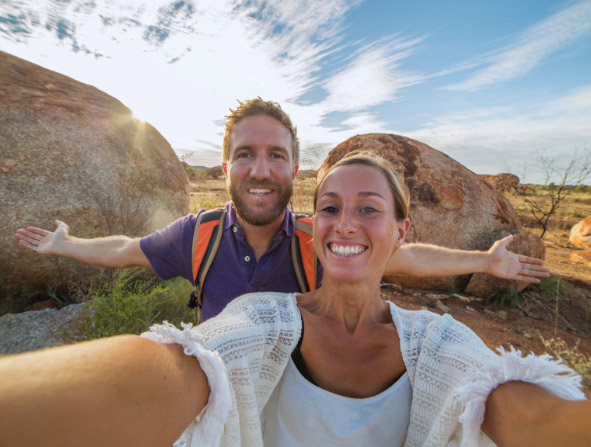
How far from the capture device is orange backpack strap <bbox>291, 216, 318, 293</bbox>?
210cm

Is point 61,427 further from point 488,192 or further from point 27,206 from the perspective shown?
point 488,192

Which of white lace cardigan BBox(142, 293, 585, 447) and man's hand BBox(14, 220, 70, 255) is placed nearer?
white lace cardigan BBox(142, 293, 585, 447)

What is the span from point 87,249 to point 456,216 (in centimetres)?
489

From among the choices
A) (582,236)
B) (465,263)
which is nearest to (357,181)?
(465,263)

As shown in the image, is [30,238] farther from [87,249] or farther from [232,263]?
[232,263]

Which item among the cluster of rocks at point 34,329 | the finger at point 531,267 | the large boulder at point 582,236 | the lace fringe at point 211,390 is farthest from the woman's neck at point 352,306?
the large boulder at point 582,236

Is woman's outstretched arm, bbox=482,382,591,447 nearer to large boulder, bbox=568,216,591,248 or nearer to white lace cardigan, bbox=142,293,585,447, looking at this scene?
white lace cardigan, bbox=142,293,585,447

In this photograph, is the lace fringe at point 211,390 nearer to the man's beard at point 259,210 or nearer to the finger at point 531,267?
the man's beard at point 259,210

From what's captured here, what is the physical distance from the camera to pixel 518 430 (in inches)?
32.4

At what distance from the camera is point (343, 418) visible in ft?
3.93

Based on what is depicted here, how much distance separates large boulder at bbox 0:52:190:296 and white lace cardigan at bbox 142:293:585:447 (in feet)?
12.1

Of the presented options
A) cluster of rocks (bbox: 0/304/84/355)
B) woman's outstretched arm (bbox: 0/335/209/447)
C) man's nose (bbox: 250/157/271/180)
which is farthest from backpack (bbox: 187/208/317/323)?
cluster of rocks (bbox: 0/304/84/355)

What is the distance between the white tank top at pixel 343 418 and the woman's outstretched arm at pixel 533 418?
337mm

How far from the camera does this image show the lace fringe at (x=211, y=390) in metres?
0.91
